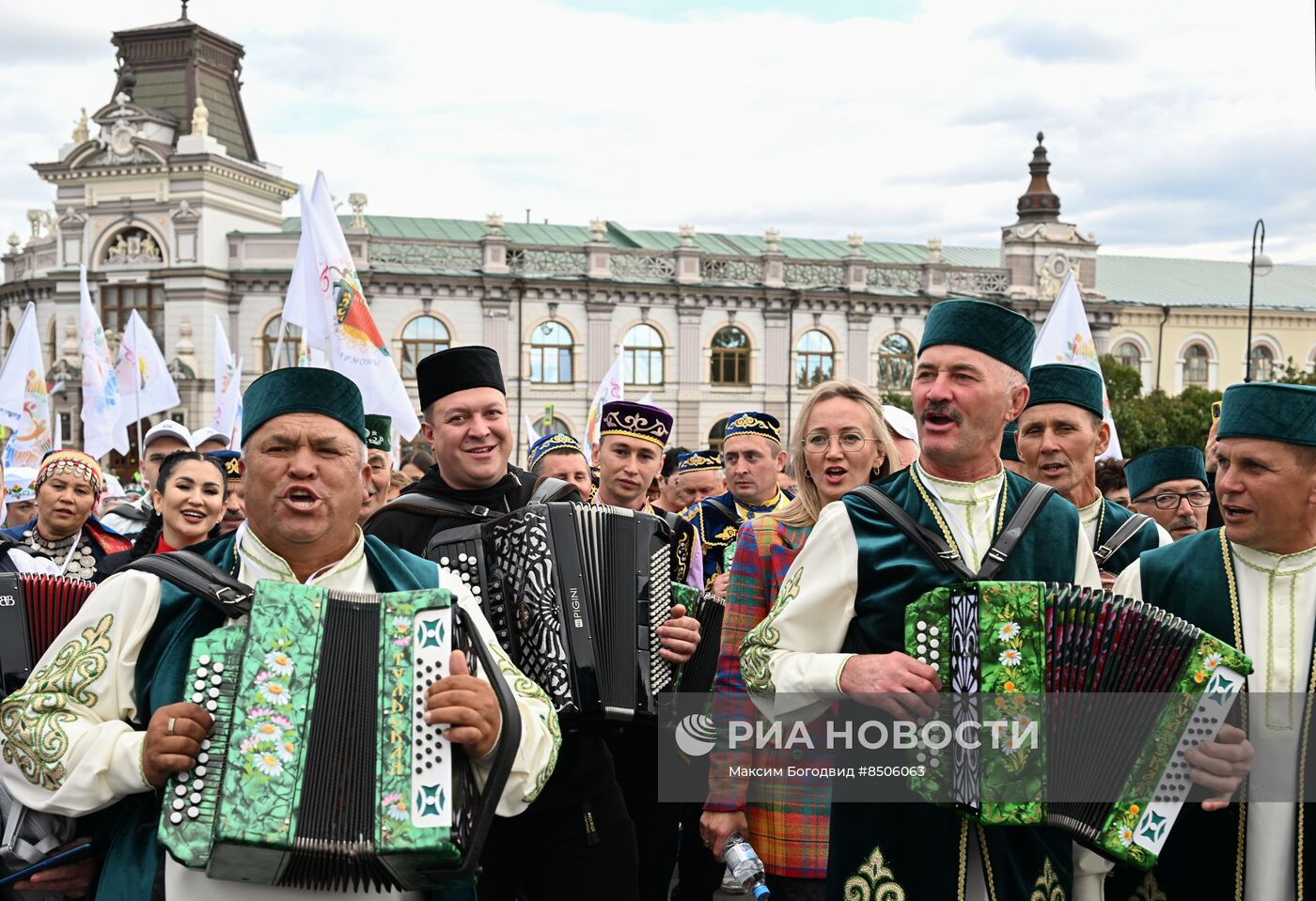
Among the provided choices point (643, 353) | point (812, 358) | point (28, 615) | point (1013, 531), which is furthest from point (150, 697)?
point (812, 358)

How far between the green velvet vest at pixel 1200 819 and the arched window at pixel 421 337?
42.3m

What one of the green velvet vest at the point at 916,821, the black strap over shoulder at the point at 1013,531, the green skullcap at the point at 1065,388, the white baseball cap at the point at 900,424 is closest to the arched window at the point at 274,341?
the white baseball cap at the point at 900,424

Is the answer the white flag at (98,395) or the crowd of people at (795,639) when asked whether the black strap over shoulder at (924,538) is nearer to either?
the crowd of people at (795,639)

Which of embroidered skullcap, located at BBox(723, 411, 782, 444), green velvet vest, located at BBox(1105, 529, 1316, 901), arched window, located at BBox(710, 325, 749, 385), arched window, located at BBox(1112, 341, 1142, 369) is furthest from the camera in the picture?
arched window, located at BBox(1112, 341, 1142, 369)

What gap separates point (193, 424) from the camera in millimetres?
44375

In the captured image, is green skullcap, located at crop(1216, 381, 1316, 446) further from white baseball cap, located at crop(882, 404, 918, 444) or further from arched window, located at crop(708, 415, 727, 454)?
arched window, located at crop(708, 415, 727, 454)

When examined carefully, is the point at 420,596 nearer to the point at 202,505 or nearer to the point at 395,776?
the point at 395,776

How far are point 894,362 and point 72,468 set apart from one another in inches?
1774

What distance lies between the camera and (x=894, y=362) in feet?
164

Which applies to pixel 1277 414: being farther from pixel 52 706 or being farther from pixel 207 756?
pixel 52 706

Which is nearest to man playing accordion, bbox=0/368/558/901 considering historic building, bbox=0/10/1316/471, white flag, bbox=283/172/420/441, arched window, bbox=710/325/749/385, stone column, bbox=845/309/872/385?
white flag, bbox=283/172/420/441

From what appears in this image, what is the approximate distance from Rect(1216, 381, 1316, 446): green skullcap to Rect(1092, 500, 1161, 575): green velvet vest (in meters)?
1.44

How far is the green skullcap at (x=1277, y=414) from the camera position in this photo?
3646 mm

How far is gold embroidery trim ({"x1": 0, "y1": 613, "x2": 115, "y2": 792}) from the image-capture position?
3.18 metres
